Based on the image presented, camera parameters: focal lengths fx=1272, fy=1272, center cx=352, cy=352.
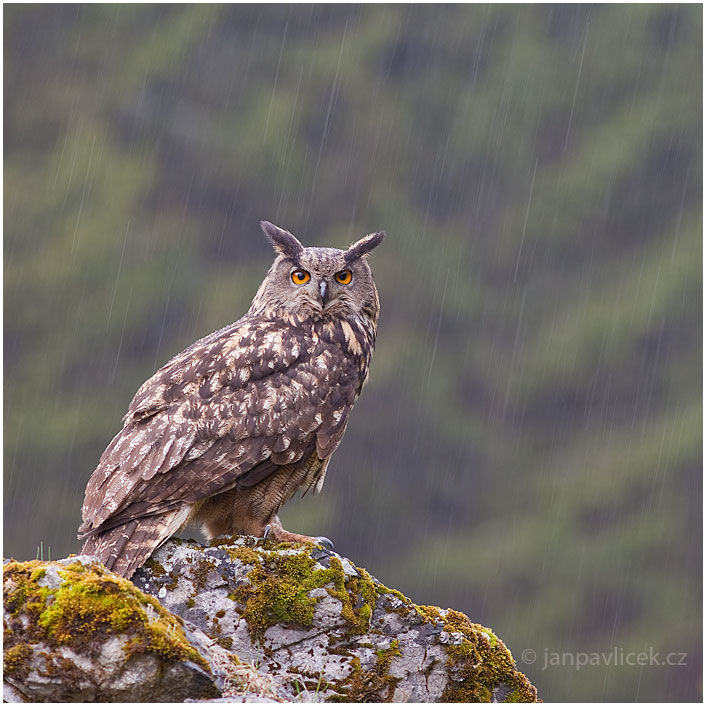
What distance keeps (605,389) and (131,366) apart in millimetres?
9897

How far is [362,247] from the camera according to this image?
5277 mm

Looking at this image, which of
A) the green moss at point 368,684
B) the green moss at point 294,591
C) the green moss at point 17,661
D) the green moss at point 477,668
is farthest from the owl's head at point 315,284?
the green moss at point 17,661

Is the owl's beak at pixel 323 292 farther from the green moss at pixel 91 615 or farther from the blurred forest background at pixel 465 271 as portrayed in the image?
the blurred forest background at pixel 465 271

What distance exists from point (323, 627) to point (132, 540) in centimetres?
71

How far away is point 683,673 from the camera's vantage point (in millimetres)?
22703

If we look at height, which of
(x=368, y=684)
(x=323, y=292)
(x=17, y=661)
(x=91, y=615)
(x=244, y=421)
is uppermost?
(x=323, y=292)

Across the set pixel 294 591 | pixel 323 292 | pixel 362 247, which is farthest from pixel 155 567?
pixel 362 247

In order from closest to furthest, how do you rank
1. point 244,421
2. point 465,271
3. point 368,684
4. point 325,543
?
1. point 368,684
2. point 325,543
3. point 244,421
4. point 465,271

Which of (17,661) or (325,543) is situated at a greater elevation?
(325,543)

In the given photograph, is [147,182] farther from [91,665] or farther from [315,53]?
[91,665]

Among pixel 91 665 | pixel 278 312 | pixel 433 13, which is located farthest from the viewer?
pixel 433 13

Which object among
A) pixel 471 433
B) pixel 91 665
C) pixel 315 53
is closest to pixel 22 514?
pixel 471 433

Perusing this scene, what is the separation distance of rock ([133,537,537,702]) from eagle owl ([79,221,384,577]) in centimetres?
19

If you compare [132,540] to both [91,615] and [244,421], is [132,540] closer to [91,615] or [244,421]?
[244,421]
